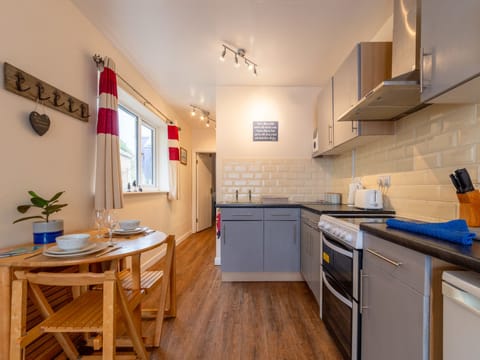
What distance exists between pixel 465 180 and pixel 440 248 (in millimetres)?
633

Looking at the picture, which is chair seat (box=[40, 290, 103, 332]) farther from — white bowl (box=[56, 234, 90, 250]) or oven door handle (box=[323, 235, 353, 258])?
oven door handle (box=[323, 235, 353, 258])

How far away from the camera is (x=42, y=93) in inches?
60.4

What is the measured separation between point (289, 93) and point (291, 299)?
2.72 m

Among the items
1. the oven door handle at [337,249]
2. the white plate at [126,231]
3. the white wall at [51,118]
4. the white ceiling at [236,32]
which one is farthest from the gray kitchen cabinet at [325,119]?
the white wall at [51,118]

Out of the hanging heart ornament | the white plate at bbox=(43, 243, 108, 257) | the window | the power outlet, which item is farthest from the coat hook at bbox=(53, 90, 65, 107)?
the power outlet

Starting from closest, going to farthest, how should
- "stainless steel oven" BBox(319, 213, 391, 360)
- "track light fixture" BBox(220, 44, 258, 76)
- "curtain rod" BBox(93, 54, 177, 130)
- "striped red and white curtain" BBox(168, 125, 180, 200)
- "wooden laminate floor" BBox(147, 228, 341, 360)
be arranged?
"stainless steel oven" BBox(319, 213, 391, 360) → "wooden laminate floor" BBox(147, 228, 341, 360) → "curtain rod" BBox(93, 54, 177, 130) → "track light fixture" BBox(220, 44, 258, 76) → "striped red and white curtain" BBox(168, 125, 180, 200)

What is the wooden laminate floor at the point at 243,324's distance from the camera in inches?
63.3

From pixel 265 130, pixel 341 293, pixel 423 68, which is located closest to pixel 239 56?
pixel 265 130

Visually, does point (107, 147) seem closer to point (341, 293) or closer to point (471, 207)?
point (341, 293)

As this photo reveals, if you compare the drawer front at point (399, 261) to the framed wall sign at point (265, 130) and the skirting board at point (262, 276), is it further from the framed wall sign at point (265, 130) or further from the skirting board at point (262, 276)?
the framed wall sign at point (265, 130)

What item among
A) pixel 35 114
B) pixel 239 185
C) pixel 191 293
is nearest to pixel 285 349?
pixel 191 293

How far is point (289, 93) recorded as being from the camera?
3361 millimetres

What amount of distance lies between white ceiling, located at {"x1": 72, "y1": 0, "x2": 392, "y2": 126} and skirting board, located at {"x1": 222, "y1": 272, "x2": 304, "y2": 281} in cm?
254

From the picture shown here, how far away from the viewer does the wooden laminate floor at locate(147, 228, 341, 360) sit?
1.61 metres
